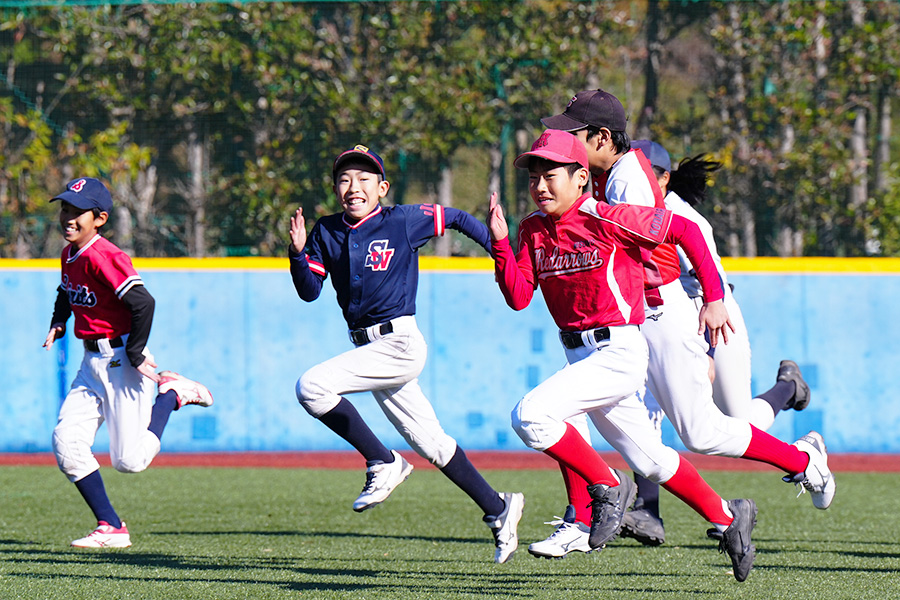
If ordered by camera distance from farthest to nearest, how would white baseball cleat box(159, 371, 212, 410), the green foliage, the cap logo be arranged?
the green foliage → white baseball cleat box(159, 371, 212, 410) → the cap logo

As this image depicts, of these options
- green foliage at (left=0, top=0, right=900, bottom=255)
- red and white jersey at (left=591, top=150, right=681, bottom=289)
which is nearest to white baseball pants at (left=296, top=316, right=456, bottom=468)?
red and white jersey at (left=591, top=150, right=681, bottom=289)

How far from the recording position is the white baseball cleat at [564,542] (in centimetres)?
→ 434

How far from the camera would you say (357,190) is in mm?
5230

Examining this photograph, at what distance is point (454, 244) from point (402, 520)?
181 inches

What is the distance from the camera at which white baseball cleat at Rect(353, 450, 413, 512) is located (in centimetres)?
493

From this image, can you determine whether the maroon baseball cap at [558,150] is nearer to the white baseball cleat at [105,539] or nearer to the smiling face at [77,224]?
the smiling face at [77,224]

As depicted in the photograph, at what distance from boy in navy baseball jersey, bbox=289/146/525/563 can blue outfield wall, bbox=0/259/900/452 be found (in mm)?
5148

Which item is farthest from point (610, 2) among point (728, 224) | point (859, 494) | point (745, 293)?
point (859, 494)

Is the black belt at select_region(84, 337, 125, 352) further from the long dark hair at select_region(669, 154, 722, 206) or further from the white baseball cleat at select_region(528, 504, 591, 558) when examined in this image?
the long dark hair at select_region(669, 154, 722, 206)

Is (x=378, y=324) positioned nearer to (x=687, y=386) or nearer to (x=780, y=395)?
(x=687, y=386)

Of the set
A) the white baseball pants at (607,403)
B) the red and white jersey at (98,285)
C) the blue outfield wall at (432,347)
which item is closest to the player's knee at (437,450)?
the white baseball pants at (607,403)

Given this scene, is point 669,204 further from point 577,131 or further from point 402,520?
point 402,520

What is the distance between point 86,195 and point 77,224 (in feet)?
0.52

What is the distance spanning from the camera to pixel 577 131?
4.81m
